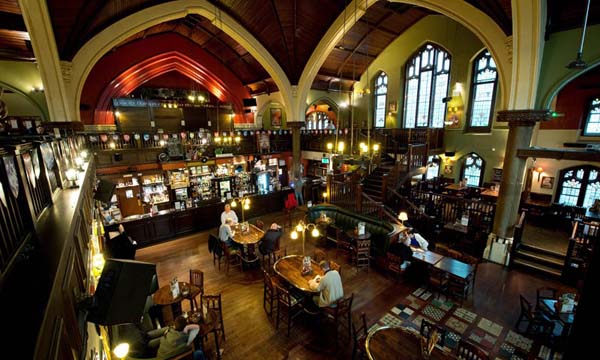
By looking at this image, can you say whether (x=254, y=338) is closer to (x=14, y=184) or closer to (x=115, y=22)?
(x=14, y=184)

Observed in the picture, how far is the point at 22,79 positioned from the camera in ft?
34.9

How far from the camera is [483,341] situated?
513 centimetres

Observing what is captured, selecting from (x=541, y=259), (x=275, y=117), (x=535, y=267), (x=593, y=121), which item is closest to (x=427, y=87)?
(x=593, y=121)

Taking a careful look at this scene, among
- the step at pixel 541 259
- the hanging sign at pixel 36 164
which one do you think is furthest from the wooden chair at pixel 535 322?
the hanging sign at pixel 36 164

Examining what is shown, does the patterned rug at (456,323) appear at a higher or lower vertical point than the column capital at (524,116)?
lower

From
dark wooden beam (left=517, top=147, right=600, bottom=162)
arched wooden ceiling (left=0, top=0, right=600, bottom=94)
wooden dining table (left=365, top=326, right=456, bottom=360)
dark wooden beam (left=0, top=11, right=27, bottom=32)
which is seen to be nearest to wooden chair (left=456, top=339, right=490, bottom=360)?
wooden dining table (left=365, top=326, right=456, bottom=360)

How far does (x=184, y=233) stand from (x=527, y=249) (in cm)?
1205

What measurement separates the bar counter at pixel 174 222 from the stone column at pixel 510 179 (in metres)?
9.26

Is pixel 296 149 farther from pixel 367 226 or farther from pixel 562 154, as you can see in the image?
pixel 562 154

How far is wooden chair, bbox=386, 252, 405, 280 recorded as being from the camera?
7007 mm

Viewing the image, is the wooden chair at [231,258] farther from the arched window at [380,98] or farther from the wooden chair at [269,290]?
the arched window at [380,98]

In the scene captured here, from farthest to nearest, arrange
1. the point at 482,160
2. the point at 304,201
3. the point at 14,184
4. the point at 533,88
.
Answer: the point at 304,201 → the point at 482,160 → the point at 533,88 → the point at 14,184

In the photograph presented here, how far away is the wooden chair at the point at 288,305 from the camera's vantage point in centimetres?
525

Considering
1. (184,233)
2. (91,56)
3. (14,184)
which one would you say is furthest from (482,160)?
(91,56)
